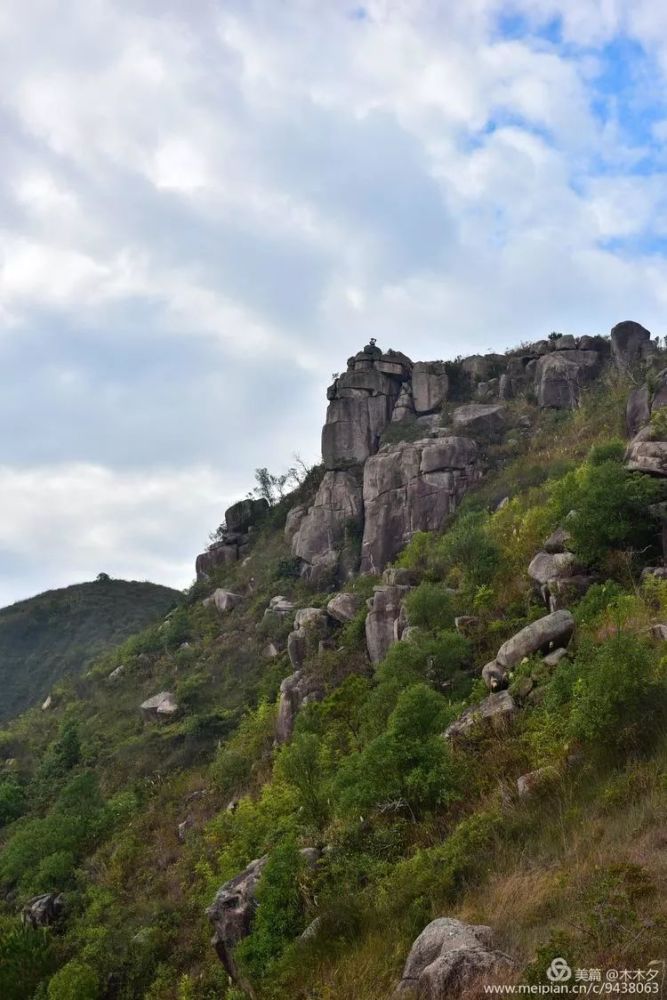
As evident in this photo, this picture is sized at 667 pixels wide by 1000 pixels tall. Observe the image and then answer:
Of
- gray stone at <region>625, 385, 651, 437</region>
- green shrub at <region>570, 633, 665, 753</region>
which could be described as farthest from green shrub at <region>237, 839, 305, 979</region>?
gray stone at <region>625, 385, 651, 437</region>

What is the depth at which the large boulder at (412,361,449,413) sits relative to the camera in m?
39.8

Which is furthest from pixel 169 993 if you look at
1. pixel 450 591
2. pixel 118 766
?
pixel 118 766

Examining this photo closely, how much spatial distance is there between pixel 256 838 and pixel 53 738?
23304mm

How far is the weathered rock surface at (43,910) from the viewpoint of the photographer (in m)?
15.2

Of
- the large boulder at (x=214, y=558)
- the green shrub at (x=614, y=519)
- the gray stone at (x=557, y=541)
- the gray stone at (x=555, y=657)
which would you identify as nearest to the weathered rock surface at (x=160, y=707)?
the large boulder at (x=214, y=558)

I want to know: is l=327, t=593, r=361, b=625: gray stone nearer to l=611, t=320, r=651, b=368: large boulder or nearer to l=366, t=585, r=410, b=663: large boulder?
l=366, t=585, r=410, b=663: large boulder

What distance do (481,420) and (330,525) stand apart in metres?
10.5

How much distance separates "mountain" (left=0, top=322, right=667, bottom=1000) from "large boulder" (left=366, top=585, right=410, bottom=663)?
9 cm

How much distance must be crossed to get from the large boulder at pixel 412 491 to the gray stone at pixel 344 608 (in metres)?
5.87

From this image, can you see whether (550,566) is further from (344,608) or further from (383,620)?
(344,608)

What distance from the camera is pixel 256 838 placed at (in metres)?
13.0

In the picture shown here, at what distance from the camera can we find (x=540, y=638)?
11.3 meters

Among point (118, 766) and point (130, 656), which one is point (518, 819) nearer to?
point (118, 766)

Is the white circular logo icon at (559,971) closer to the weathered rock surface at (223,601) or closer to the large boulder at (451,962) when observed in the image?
the large boulder at (451,962)
